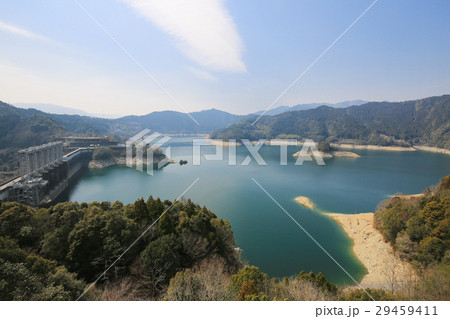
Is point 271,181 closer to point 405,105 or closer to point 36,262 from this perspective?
point 36,262

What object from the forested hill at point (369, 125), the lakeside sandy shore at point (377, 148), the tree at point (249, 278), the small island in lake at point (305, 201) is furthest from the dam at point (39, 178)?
the lakeside sandy shore at point (377, 148)

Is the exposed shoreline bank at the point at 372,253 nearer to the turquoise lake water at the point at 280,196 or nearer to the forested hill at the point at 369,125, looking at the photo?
the turquoise lake water at the point at 280,196

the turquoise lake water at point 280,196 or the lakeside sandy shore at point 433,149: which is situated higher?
the lakeside sandy shore at point 433,149

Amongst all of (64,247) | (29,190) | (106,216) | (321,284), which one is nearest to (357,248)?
(321,284)

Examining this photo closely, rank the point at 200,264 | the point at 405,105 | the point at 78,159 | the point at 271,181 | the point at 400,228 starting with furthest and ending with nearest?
the point at 405,105
the point at 78,159
the point at 271,181
the point at 400,228
the point at 200,264

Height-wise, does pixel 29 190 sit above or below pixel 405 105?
below
